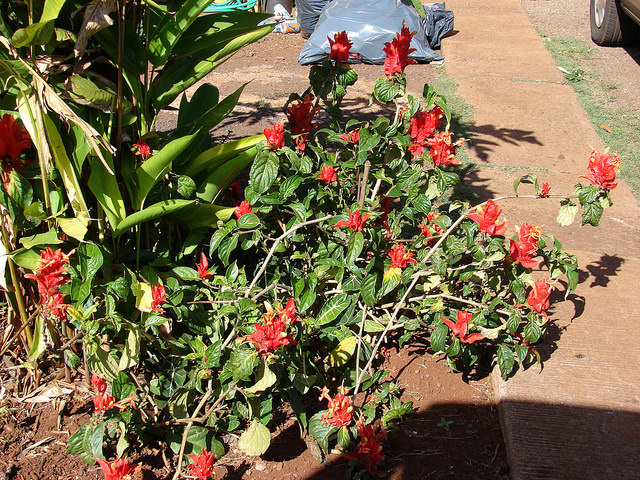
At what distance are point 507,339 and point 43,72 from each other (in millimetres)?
2074

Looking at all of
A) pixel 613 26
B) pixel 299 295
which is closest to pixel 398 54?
pixel 299 295

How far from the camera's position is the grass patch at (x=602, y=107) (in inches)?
177

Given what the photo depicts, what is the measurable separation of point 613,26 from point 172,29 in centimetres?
641

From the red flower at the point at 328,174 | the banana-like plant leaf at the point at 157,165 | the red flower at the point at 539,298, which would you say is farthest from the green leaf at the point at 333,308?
the banana-like plant leaf at the point at 157,165

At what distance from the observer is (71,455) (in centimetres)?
227

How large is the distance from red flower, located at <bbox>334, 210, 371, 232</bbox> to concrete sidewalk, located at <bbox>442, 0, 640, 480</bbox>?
0.96m

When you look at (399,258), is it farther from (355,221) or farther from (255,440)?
(255,440)

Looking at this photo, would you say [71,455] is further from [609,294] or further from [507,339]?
[609,294]

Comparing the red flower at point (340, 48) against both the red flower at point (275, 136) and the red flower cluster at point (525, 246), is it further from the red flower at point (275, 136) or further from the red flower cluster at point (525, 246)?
the red flower cluster at point (525, 246)

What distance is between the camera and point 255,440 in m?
2.11

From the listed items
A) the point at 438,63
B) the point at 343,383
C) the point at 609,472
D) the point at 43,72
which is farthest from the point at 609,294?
the point at 438,63

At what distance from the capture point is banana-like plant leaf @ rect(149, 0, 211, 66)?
225 centimetres

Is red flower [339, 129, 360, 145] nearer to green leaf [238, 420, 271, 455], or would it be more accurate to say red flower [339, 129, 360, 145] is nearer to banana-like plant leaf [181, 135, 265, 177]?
banana-like plant leaf [181, 135, 265, 177]

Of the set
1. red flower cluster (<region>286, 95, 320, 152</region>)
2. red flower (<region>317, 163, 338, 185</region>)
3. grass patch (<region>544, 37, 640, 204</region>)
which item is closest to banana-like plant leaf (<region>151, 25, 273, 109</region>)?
red flower cluster (<region>286, 95, 320, 152</region>)
